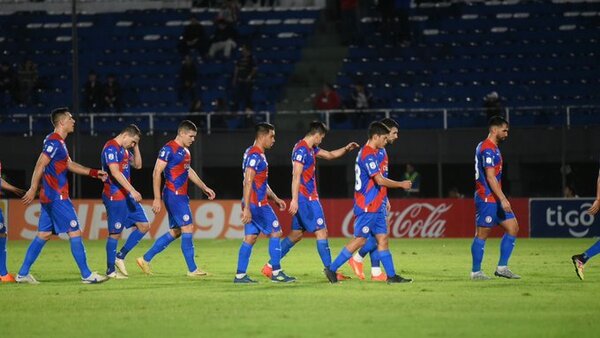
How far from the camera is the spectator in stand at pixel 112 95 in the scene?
110ft

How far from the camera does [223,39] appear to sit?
36812mm

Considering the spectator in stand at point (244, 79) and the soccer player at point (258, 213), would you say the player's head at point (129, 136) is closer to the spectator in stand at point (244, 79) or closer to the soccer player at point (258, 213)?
the soccer player at point (258, 213)

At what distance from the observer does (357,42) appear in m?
37.0

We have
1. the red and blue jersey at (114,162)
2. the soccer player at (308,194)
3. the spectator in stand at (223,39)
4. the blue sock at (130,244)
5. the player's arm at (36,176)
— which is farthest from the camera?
the spectator in stand at (223,39)

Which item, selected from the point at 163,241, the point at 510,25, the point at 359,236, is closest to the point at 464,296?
the point at 359,236

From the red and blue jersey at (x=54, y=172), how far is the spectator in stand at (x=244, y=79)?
17.7 meters

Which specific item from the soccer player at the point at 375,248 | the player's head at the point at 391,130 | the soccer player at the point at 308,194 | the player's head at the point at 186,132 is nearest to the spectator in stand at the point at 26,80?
the player's head at the point at 186,132

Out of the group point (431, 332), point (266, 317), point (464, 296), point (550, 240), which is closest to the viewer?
point (431, 332)

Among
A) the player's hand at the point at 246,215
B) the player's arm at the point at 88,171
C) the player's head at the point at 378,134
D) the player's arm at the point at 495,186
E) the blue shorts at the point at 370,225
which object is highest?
the player's head at the point at 378,134

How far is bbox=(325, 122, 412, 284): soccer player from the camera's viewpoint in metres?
15.4

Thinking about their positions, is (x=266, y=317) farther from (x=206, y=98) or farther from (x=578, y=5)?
(x=578, y=5)

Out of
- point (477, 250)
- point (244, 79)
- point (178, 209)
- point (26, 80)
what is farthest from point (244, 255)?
point (26, 80)

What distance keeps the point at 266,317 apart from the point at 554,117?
20.9 m

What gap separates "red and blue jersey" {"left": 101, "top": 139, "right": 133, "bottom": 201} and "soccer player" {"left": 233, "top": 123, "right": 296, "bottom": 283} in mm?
2168
